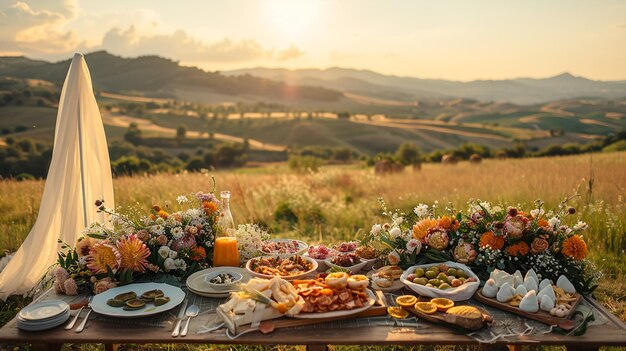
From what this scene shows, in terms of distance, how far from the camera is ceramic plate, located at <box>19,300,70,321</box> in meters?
2.70

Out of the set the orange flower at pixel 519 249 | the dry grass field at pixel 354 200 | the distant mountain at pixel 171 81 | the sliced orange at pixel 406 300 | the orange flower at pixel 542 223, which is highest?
the distant mountain at pixel 171 81

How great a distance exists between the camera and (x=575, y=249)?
3322 millimetres

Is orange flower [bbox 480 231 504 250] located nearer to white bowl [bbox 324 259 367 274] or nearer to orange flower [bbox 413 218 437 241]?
orange flower [bbox 413 218 437 241]

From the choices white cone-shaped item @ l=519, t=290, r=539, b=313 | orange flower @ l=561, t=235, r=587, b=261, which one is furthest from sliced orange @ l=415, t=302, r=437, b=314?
orange flower @ l=561, t=235, r=587, b=261

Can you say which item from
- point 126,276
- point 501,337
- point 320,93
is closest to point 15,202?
point 126,276

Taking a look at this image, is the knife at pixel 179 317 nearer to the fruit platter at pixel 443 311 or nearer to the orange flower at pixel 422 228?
the fruit platter at pixel 443 311

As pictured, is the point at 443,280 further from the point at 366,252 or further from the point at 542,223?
the point at 542,223

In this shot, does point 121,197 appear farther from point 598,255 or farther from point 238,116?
point 238,116

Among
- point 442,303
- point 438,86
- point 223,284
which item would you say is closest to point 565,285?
point 442,303

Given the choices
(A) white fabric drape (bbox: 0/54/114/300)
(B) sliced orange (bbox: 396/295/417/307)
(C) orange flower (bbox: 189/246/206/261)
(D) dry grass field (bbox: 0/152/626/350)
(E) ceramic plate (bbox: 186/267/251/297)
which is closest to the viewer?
(B) sliced orange (bbox: 396/295/417/307)

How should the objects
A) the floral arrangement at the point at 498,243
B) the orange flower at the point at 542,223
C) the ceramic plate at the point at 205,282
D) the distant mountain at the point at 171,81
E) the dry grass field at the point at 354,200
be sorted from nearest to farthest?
the ceramic plate at the point at 205,282 < the floral arrangement at the point at 498,243 < the orange flower at the point at 542,223 < the dry grass field at the point at 354,200 < the distant mountain at the point at 171,81

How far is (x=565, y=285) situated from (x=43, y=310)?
330 cm

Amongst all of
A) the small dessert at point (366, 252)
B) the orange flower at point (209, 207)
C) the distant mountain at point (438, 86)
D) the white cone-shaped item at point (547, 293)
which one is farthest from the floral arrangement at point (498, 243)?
the distant mountain at point (438, 86)

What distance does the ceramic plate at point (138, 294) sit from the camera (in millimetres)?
2791
